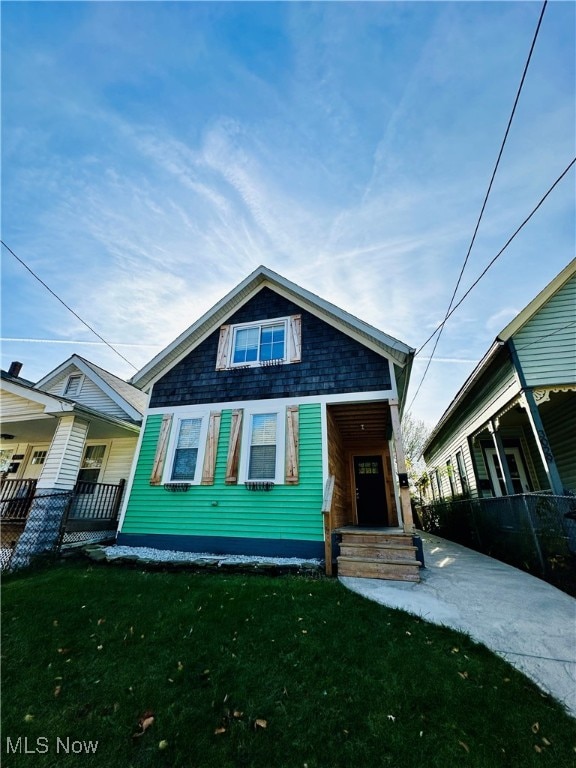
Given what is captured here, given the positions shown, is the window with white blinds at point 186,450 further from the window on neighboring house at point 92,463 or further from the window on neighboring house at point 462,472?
the window on neighboring house at point 462,472

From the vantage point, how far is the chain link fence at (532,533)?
509 cm

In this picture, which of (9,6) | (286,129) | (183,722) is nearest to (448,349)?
(286,129)

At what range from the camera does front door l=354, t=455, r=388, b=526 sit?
34.3 feet

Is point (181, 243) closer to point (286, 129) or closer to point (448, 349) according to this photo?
point (286, 129)

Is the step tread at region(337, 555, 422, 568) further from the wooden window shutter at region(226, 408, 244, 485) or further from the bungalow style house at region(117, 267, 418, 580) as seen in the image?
the wooden window shutter at region(226, 408, 244, 485)

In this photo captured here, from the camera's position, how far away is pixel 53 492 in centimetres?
748

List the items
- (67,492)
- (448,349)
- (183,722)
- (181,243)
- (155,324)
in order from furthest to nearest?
1. (155,324)
2. (448,349)
3. (181,243)
4. (67,492)
5. (183,722)

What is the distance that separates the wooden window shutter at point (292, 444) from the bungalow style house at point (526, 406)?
4968 millimetres

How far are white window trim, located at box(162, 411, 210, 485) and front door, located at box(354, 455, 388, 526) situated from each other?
18.5 ft

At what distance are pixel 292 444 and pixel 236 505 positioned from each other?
183 cm

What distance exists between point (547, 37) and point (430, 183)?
2.97 metres

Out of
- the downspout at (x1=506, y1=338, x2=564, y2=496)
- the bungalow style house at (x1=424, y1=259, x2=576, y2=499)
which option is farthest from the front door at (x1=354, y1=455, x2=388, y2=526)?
the downspout at (x1=506, y1=338, x2=564, y2=496)

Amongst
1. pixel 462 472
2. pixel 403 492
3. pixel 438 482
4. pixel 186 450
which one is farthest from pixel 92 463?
pixel 438 482

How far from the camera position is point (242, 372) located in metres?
8.30
